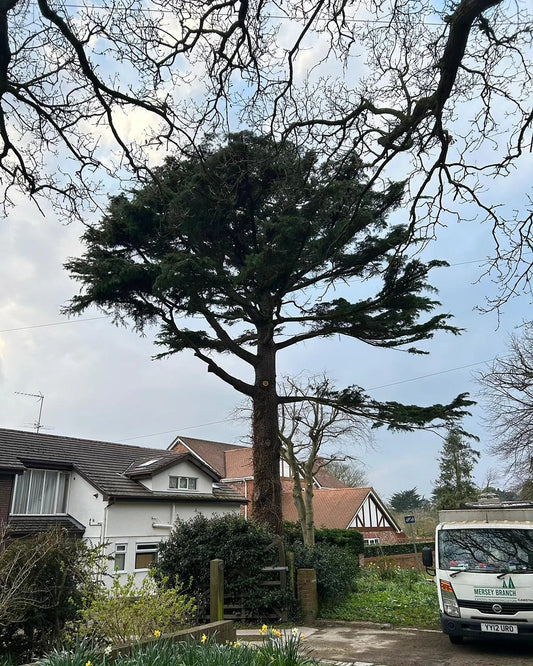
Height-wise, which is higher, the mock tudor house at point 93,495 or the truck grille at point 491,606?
the mock tudor house at point 93,495

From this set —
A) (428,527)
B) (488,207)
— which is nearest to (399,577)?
(488,207)

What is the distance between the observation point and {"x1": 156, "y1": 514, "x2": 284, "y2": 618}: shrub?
39.0ft

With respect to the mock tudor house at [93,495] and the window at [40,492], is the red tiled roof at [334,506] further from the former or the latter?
the window at [40,492]

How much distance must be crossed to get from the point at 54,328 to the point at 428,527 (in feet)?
110

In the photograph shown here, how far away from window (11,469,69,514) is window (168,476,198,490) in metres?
4.82

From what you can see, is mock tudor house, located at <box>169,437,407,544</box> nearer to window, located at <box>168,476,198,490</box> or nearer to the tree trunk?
window, located at <box>168,476,198,490</box>

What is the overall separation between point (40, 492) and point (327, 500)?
79.5ft

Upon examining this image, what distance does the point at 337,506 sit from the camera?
3984cm

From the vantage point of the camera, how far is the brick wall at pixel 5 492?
19.5 metres

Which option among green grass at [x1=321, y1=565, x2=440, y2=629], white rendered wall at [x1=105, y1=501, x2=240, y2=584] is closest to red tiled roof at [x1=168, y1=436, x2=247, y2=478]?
white rendered wall at [x1=105, y1=501, x2=240, y2=584]

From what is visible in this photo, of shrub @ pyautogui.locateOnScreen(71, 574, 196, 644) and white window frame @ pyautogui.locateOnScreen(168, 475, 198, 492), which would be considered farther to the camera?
white window frame @ pyautogui.locateOnScreen(168, 475, 198, 492)

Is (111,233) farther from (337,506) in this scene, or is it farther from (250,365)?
(337,506)

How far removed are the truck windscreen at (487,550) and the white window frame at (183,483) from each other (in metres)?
17.7

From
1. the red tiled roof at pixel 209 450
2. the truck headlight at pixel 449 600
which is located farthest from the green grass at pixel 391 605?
the red tiled roof at pixel 209 450
